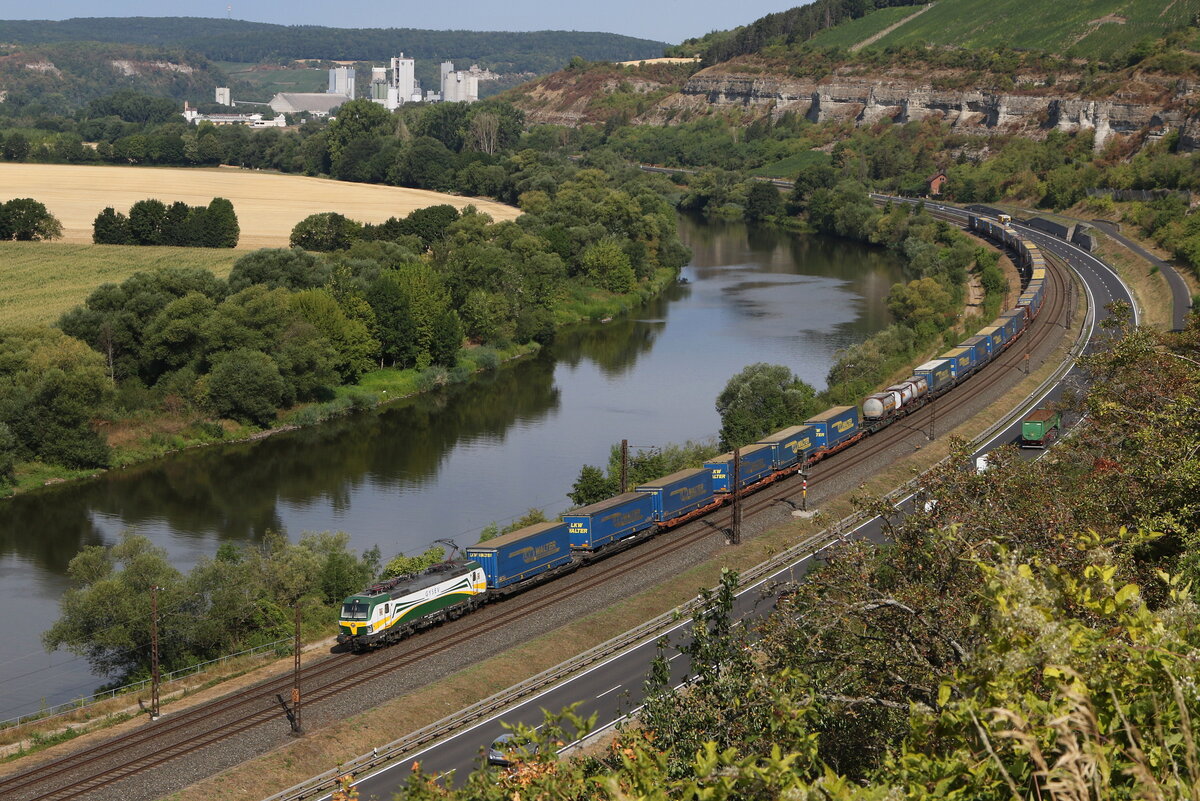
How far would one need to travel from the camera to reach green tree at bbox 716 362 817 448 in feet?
210

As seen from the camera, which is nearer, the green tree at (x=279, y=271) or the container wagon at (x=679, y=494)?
the container wagon at (x=679, y=494)

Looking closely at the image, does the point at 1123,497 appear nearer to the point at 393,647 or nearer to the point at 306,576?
the point at 393,647

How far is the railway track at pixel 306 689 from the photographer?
1211 inches

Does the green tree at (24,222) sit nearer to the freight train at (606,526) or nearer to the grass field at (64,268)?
the grass field at (64,268)

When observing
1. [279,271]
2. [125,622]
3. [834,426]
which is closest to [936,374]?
[834,426]

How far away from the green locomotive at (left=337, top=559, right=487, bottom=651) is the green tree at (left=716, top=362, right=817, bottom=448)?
24.1 m

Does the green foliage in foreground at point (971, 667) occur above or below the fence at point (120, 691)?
above

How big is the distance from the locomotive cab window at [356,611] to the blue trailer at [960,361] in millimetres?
42705

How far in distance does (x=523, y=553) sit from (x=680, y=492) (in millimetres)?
9218

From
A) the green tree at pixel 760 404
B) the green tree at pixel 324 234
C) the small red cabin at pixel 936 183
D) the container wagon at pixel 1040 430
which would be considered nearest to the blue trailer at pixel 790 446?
the green tree at pixel 760 404

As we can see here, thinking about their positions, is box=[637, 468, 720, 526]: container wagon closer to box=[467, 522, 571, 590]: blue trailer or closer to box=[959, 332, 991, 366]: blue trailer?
box=[467, 522, 571, 590]: blue trailer

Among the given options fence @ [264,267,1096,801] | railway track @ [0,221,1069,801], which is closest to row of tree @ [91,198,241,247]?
railway track @ [0,221,1069,801]

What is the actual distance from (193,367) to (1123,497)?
57.8 meters

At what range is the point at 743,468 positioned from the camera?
52719 mm
